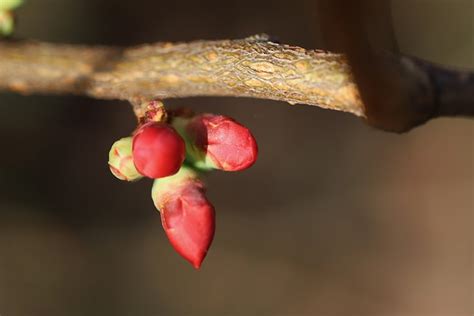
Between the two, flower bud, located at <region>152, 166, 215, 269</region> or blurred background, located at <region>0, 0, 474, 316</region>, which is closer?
flower bud, located at <region>152, 166, 215, 269</region>

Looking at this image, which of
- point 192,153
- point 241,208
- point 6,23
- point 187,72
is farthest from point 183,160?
point 241,208

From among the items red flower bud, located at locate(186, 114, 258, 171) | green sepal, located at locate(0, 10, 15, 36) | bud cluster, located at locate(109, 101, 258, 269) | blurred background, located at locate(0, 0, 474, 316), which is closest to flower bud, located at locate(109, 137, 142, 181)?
bud cluster, located at locate(109, 101, 258, 269)

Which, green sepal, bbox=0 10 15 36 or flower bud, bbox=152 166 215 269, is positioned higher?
green sepal, bbox=0 10 15 36

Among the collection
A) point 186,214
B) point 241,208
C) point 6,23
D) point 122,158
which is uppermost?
point 6,23

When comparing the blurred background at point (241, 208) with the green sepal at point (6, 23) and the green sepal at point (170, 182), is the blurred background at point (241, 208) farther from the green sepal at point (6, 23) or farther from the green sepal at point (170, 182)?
the green sepal at point (170, 182)

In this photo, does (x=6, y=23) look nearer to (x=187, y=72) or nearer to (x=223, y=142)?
(x=187, y=72)

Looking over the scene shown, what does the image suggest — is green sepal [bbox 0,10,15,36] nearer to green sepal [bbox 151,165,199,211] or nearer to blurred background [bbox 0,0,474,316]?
green sepal [bbox 151,165,199,211]
